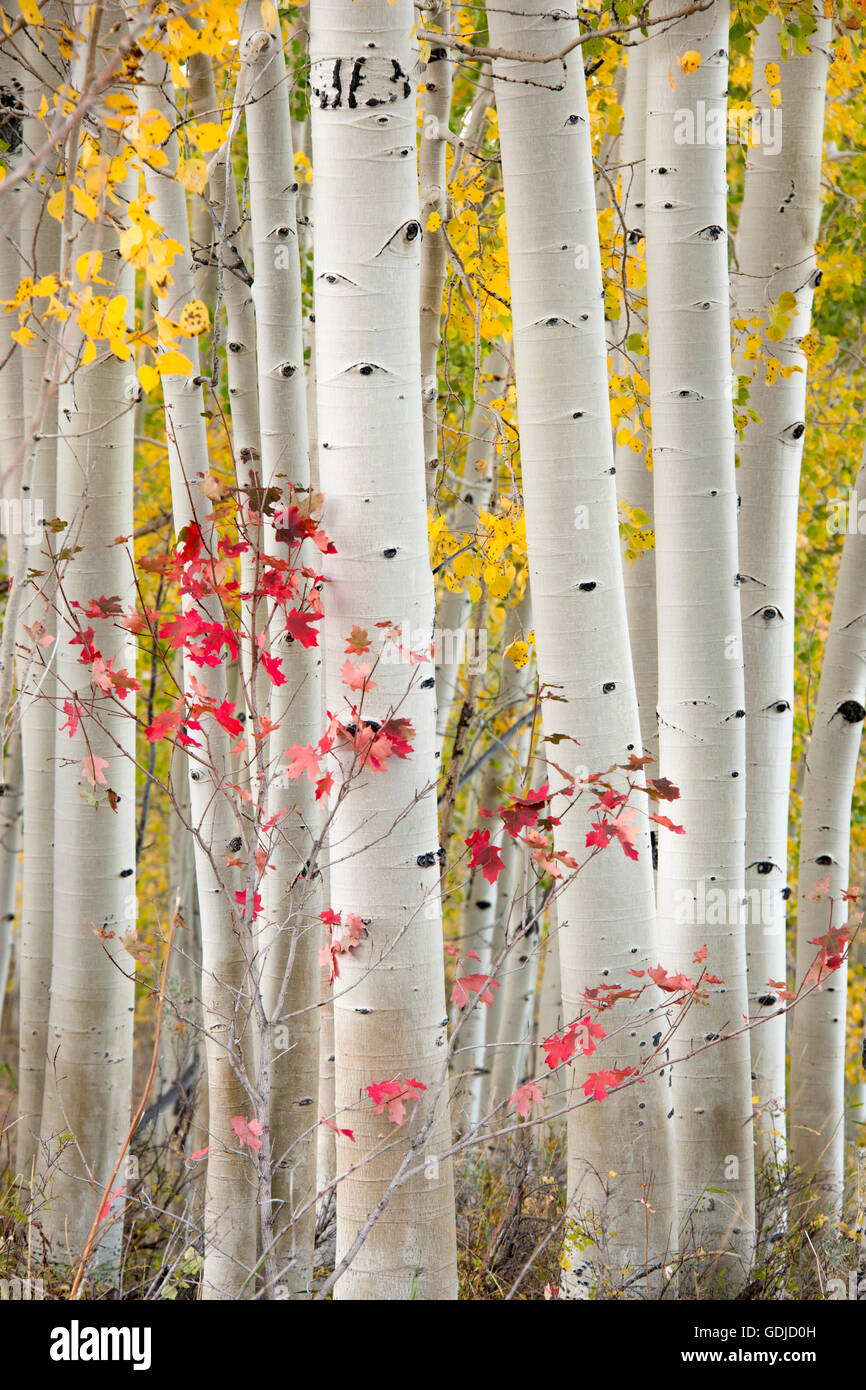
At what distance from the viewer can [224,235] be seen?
2.76m

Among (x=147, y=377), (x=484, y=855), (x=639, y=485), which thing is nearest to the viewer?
(x=147, y=377)

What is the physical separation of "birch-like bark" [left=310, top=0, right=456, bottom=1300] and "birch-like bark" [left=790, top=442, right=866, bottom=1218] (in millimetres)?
2720

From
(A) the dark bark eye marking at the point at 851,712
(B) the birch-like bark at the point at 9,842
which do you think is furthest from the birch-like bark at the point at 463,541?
(B) the birch-like bark at the point at 9,842

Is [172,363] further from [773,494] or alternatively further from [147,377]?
[773,494]

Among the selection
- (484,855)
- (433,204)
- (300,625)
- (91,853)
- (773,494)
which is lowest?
(484,855)

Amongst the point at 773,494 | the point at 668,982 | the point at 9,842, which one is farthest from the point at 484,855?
the point at 9,842

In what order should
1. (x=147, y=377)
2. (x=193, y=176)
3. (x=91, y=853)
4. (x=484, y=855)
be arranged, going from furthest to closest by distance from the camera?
1. (x=91, y=853)
2. (x=484, y=855)
3. (x=193, y=176)
4. (x=147, y=377)

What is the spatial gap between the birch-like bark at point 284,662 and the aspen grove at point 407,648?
13 mm

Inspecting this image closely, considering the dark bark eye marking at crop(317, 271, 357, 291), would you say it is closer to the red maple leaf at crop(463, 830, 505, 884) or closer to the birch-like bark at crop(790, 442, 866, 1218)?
the red maple leaf at crop(463, 830, 505, 884)

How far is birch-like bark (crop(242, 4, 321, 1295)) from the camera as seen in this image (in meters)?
2.78

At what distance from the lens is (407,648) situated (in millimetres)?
1942

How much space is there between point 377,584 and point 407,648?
130 millimetres

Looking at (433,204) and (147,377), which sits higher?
(433,204)

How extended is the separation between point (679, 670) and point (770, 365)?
1.17 meters
